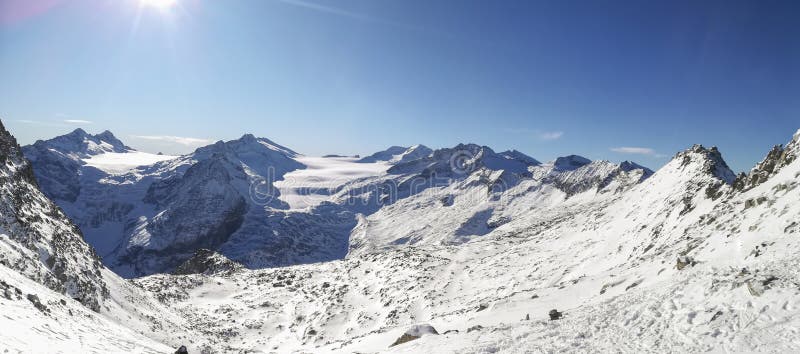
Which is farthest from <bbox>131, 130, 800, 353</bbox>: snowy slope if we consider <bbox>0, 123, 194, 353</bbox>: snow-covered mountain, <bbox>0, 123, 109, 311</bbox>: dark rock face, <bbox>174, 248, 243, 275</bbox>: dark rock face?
<bbox>0, 123, 109, 311</bbox>: dark rock face

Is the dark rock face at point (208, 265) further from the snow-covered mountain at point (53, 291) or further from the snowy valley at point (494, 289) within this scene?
the snow-covered mountain at point (53, 291)

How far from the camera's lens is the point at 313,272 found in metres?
77.8

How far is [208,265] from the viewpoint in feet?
307

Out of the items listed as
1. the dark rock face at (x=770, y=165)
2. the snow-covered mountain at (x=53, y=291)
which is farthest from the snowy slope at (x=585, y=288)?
the snow-covered mountain at (x=53, y=291)

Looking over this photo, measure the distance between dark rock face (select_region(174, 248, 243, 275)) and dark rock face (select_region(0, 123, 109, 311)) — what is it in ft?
153

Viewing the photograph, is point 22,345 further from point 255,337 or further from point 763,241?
point 255,337

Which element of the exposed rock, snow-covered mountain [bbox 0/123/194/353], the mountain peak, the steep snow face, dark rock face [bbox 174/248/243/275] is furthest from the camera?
dark rock face [bbox 174/248/243/275]

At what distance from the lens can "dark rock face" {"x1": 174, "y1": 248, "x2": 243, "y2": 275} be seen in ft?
298

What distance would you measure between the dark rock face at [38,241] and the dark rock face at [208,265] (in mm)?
46566

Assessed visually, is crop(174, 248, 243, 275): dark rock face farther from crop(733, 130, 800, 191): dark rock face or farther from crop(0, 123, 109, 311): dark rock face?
crop(733, 130, 800, 191): dark rock face

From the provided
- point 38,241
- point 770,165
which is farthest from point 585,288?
point 38,241

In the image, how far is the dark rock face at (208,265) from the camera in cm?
9079

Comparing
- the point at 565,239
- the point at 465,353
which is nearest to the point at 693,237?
the point at 465,353

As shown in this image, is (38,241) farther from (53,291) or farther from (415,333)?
(415,333)
